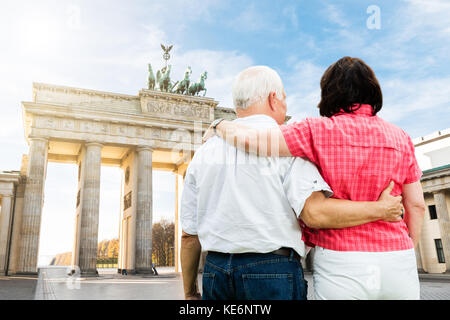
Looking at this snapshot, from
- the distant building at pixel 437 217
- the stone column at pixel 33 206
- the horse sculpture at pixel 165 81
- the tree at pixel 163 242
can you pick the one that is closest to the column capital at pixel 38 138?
the stone column at pixel 33 206

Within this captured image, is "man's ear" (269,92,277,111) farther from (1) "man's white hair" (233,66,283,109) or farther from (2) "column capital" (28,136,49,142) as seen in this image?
(2) "column capital" (28,136,49,142)

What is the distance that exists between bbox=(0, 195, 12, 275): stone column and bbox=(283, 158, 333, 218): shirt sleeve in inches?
1306

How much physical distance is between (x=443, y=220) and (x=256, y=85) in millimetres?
39987

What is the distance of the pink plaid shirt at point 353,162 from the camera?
7.27 ft

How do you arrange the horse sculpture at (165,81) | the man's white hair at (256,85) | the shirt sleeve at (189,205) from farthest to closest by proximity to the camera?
the horse sculpture at (165,81) < the shirt sleeve at (189,205) < the man's white hair at (256,85)

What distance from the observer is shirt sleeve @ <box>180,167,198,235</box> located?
2.72 meters

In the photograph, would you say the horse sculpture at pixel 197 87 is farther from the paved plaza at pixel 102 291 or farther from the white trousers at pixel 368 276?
the white trousers at pixel 368 276

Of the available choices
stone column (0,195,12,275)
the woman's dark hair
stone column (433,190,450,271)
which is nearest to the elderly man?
the woman's dark hair

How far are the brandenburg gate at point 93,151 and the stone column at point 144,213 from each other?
86 millimetres

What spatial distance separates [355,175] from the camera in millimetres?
2244

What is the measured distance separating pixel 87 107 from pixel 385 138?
3409 cm

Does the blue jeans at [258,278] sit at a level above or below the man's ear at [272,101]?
below

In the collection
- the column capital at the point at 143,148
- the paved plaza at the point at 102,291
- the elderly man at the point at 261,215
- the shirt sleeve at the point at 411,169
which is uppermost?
the column capital at the point at 143,148

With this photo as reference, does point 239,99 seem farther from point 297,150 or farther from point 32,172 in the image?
point 32,172
